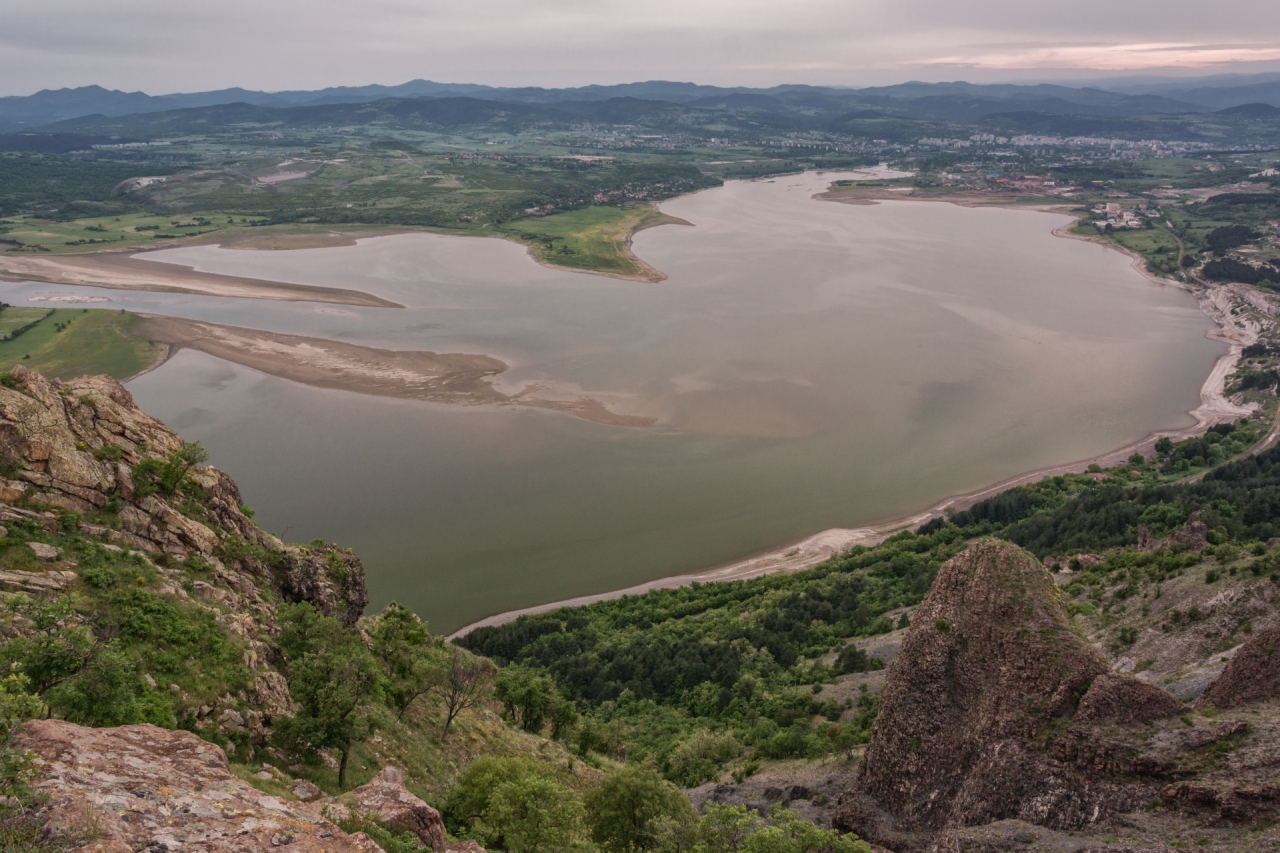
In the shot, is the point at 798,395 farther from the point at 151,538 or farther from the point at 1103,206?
the point at 1103,206

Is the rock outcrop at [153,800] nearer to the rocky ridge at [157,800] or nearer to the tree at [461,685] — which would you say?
the rocky ridge at [157,800]

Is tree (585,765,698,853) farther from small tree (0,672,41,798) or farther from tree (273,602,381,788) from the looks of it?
small tree (0,672,41,798)

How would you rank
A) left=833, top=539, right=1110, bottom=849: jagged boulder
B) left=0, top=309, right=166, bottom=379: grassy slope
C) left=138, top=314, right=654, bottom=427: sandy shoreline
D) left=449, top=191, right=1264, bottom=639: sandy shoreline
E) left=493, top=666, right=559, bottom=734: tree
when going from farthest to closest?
left=0, top=309, right=166, bottom=379: grassy slope → left=138, top=314, right=654, bottom=427: sandy shoreline → left=449, top=191, right=1264, bottom=639: sandy shoreline → left=493, top=666, right=559, bottom=734: tree → left=833, top=539, right=1110, bottom=849: jagged boulder

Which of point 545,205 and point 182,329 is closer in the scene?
point 182,329

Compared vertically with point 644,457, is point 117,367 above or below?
above

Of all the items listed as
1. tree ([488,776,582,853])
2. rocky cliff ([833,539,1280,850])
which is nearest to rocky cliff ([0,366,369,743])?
tree ([488,776,582,853])

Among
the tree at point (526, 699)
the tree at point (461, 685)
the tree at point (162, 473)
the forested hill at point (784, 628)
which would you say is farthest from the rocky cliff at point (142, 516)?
the forested hill at point (784, 628)

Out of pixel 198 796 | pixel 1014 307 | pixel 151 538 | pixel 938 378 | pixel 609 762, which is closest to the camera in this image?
pixel 198 796

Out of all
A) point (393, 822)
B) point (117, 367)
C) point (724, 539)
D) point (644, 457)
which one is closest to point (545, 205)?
point (117, 367)
